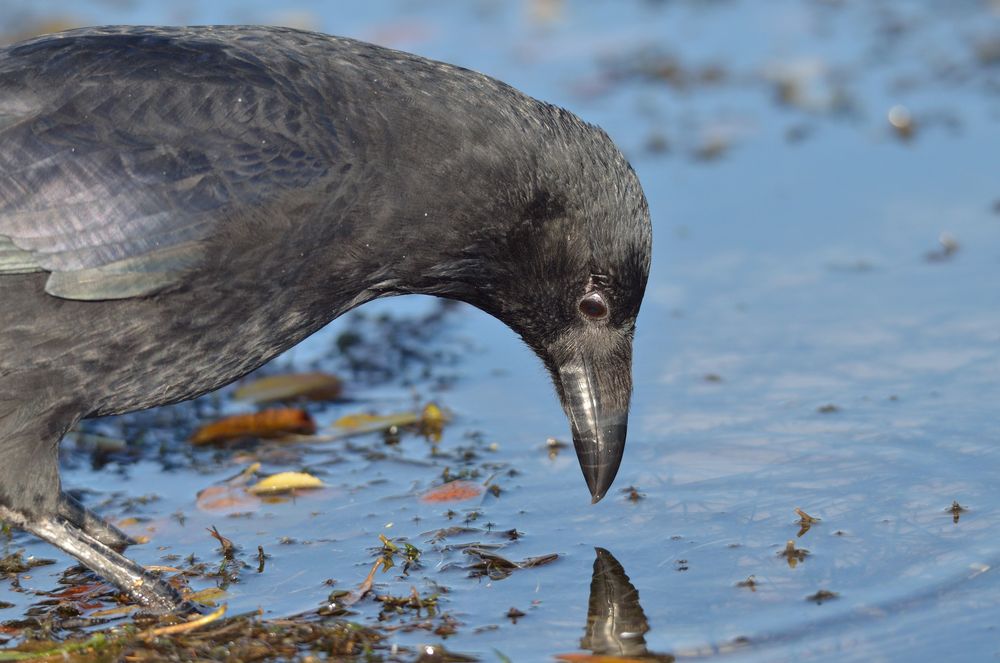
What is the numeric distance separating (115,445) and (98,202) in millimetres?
1700

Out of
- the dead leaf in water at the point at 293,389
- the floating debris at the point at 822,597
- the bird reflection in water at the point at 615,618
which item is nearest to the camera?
the bird reflection in water at the point at 615,618

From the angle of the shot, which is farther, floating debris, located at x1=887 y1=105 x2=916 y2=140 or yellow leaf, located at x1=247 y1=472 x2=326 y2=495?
floating debris, located at x1=887 y1=105 x2=916 y2=140

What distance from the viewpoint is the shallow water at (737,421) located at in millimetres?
4785

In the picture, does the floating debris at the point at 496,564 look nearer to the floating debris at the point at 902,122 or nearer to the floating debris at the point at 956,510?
the floating debris at the point at 956,510

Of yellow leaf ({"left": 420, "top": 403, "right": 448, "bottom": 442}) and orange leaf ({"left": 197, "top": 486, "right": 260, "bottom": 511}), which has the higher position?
yellow leaf ({"left": 420, "top": 403, "right": 448, "bottom": 442})

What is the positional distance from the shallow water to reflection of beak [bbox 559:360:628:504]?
0.16 metres

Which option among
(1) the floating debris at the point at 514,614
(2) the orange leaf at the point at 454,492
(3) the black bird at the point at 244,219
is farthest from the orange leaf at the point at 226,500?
(1) the floating debris at the point at 514,614

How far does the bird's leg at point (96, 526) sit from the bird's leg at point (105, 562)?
25 cm

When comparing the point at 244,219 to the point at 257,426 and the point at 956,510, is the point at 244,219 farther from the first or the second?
the point at 956,510

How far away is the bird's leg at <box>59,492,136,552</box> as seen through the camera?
5.36 meters

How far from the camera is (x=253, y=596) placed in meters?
4.97

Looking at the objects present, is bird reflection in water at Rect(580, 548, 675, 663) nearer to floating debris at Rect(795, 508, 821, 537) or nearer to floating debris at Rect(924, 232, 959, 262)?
floating debris at Rect(795, 508, 821, 537)

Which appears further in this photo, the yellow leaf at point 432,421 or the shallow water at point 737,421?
the yellow leaf at point 432,421

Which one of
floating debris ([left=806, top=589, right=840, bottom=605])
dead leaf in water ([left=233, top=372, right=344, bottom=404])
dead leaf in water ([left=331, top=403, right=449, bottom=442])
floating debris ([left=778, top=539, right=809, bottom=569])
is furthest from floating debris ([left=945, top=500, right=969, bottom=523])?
dead leaf in water ([left=233, top=372, right=344, bottom=404])
